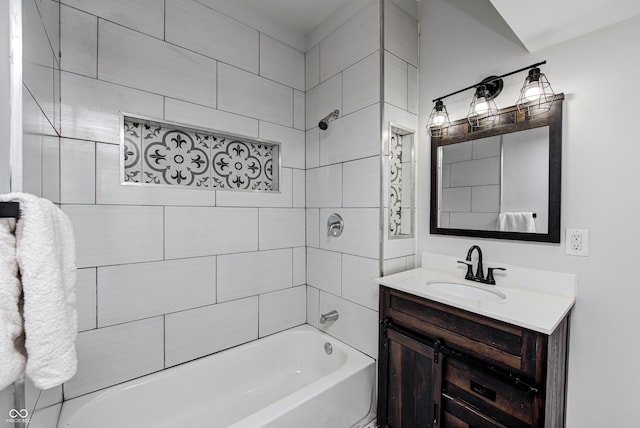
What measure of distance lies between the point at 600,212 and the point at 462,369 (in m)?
0.98

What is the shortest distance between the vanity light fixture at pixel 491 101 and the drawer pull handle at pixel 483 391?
1.38m

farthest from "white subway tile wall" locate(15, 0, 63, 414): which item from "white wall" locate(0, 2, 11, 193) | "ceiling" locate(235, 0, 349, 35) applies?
"ceiling" locate(235, 0, 349, 35)

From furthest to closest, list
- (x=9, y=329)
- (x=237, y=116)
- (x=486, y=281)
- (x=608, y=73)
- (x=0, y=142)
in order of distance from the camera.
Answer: (x=237, y=116) → (x=486, y=281) → (x=608, y=73) → (x=0, y=142) → (x=9, y=329)

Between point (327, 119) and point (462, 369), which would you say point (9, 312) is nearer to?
point (462, 369)

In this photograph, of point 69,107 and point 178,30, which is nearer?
point 69,107

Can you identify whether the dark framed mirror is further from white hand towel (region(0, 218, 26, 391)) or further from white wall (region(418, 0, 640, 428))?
white hand towel (region(0, 218, 26, 391))

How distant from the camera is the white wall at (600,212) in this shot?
1.20m

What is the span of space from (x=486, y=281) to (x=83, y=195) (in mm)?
2282

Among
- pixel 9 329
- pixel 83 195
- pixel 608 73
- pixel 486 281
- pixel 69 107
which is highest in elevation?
pixel 608 73

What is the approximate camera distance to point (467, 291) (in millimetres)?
1628

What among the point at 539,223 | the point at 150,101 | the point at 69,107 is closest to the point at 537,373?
the point at 539,223

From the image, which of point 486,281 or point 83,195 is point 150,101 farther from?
point 486,281

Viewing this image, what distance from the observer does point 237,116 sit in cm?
198

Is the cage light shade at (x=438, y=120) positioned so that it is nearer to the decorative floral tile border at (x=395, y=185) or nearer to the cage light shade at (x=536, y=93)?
the decorative floral tile border at (x=395, y=185)
